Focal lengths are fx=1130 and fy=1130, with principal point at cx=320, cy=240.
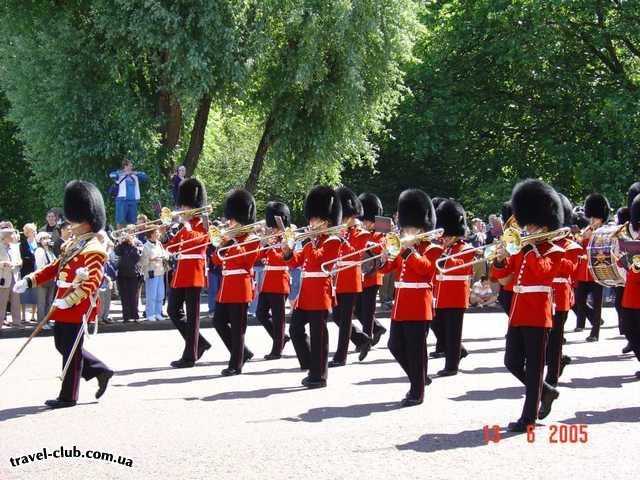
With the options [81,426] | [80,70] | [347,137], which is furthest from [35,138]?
[81,426]

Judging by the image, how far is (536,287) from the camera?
7.89 metres

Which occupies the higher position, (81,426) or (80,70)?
(80,70)

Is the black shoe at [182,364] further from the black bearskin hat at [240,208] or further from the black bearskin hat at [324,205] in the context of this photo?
the black bearskin hat at [324,205]

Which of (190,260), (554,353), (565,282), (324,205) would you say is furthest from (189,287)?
(554,353)

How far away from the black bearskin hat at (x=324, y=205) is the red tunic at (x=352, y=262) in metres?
0.82

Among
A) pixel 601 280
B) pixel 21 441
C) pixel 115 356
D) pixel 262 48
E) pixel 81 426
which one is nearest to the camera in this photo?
pixel 21 441

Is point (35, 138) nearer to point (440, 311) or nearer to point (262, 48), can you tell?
point (262, 48)

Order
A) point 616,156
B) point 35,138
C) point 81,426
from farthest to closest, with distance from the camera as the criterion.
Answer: point 616,156
point 35,138
point 81,426

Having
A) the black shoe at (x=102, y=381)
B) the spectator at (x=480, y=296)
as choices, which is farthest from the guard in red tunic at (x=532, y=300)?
the spectator at (x=480, y=296)

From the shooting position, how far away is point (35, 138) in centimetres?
2192

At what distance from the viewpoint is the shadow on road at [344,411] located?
8266 millimetres

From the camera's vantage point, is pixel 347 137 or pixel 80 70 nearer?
pixel 80 70

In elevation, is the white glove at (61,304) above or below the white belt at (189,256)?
below

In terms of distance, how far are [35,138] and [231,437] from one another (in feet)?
51.0
